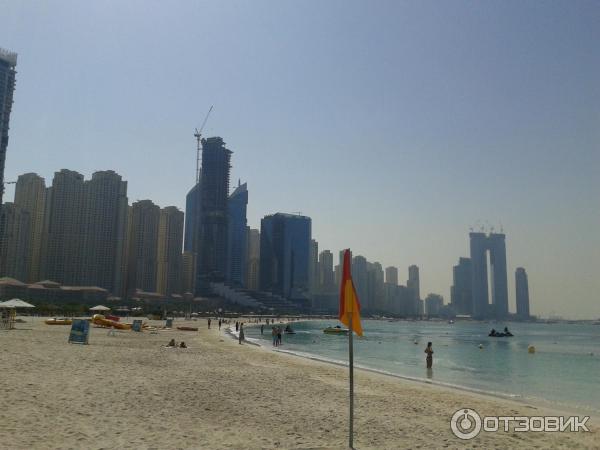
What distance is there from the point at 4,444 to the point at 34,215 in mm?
144805

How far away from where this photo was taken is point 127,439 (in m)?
8.27

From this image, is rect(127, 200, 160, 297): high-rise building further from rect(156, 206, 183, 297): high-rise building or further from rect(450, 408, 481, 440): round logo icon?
rect(450, 408, 481, 440): round logo icon

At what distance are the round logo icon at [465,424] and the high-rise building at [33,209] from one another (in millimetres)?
141575

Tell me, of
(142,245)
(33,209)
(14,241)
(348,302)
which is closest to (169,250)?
(142,245)

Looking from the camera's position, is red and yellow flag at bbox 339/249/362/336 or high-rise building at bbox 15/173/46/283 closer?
red and yellow flag at bbox 339/249/362/336

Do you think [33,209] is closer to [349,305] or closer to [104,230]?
[104,230]

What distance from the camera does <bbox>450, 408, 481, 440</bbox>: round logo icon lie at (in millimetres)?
10436

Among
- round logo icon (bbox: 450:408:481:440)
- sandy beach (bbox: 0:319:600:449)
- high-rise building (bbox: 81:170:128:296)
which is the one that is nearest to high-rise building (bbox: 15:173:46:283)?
high-rise building (bbox: 81:170:128:296)

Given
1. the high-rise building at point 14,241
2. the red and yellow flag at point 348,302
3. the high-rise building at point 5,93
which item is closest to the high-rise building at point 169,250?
the high-rise building at point 14,241

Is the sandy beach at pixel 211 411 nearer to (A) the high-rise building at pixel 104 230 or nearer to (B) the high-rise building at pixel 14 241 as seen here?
(B) the high-rise building at pixel 14 241

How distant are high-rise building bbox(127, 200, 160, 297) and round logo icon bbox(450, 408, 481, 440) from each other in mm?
158922

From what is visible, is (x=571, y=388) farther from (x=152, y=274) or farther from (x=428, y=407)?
(x=152, y=274)

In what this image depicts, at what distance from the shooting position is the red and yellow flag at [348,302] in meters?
7.49

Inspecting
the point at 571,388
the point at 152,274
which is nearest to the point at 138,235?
the point at 152,274
